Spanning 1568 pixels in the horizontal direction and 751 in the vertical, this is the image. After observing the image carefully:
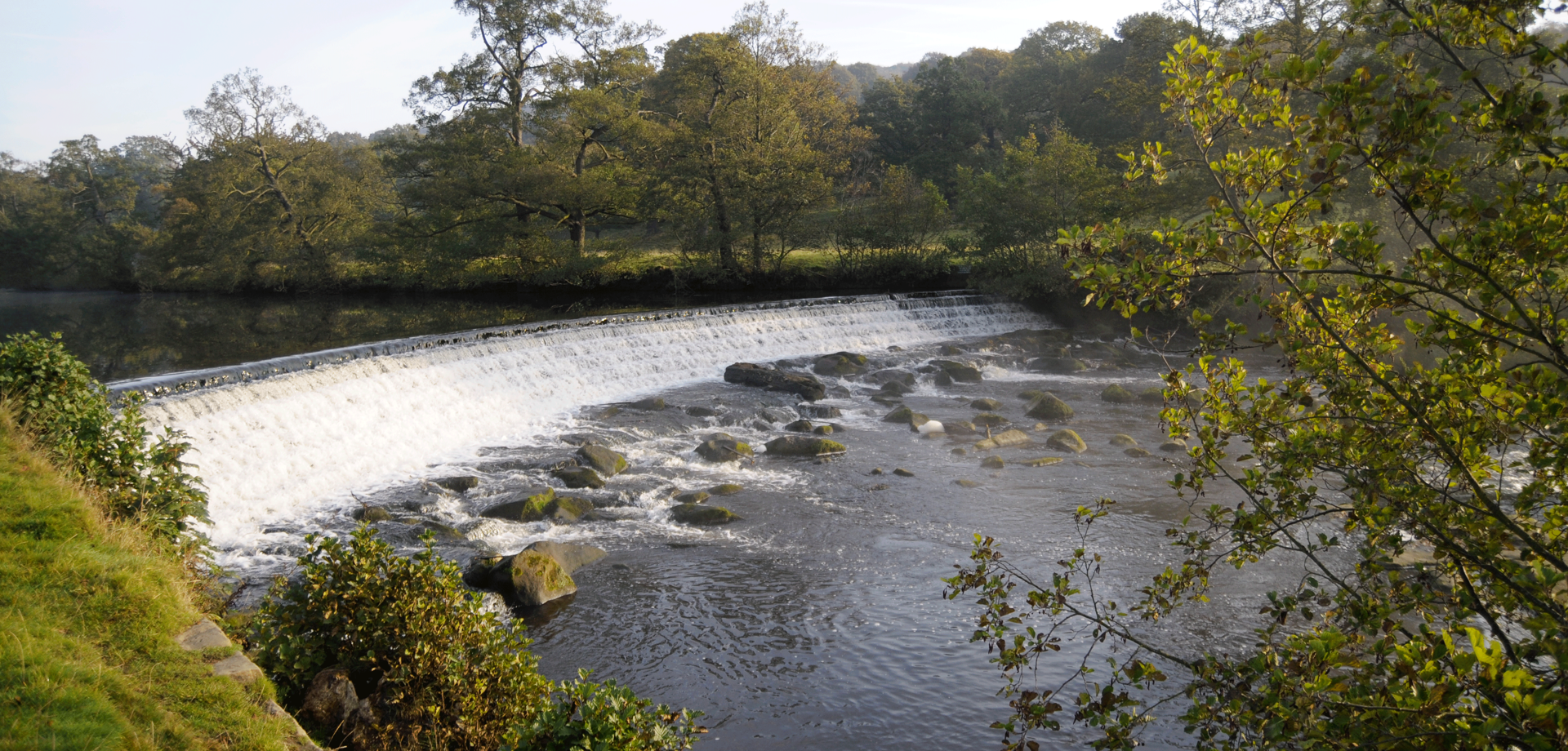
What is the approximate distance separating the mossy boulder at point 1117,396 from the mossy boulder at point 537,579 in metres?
11.4

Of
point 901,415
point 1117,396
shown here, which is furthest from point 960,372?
point 901,415

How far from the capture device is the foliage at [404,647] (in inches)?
171

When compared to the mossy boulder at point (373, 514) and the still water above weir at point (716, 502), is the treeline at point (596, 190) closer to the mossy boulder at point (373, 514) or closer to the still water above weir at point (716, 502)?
the still water above weir at point (716, 502)

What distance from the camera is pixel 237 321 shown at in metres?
26.0

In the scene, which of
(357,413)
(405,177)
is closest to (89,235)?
(405,177)

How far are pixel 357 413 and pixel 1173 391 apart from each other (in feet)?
39.6

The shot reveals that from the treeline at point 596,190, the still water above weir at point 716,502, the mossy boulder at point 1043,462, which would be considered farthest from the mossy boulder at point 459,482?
the treeline at point 596,190

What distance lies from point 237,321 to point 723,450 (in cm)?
2177

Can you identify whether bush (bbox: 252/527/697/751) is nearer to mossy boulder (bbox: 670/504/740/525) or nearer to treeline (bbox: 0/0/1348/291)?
mossy boulder (bbox: 670/504/740/525)

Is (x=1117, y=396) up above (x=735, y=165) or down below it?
below

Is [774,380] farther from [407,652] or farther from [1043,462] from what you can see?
[407,652]

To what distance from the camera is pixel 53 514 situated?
4.95 metres

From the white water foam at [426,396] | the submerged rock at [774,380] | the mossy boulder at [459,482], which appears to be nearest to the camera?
the white water foam at [426,396]

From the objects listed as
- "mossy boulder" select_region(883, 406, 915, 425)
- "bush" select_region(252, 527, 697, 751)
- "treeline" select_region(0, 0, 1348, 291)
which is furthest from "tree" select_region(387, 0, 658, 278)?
"bush" select_region(252, 527, 697, 751)
